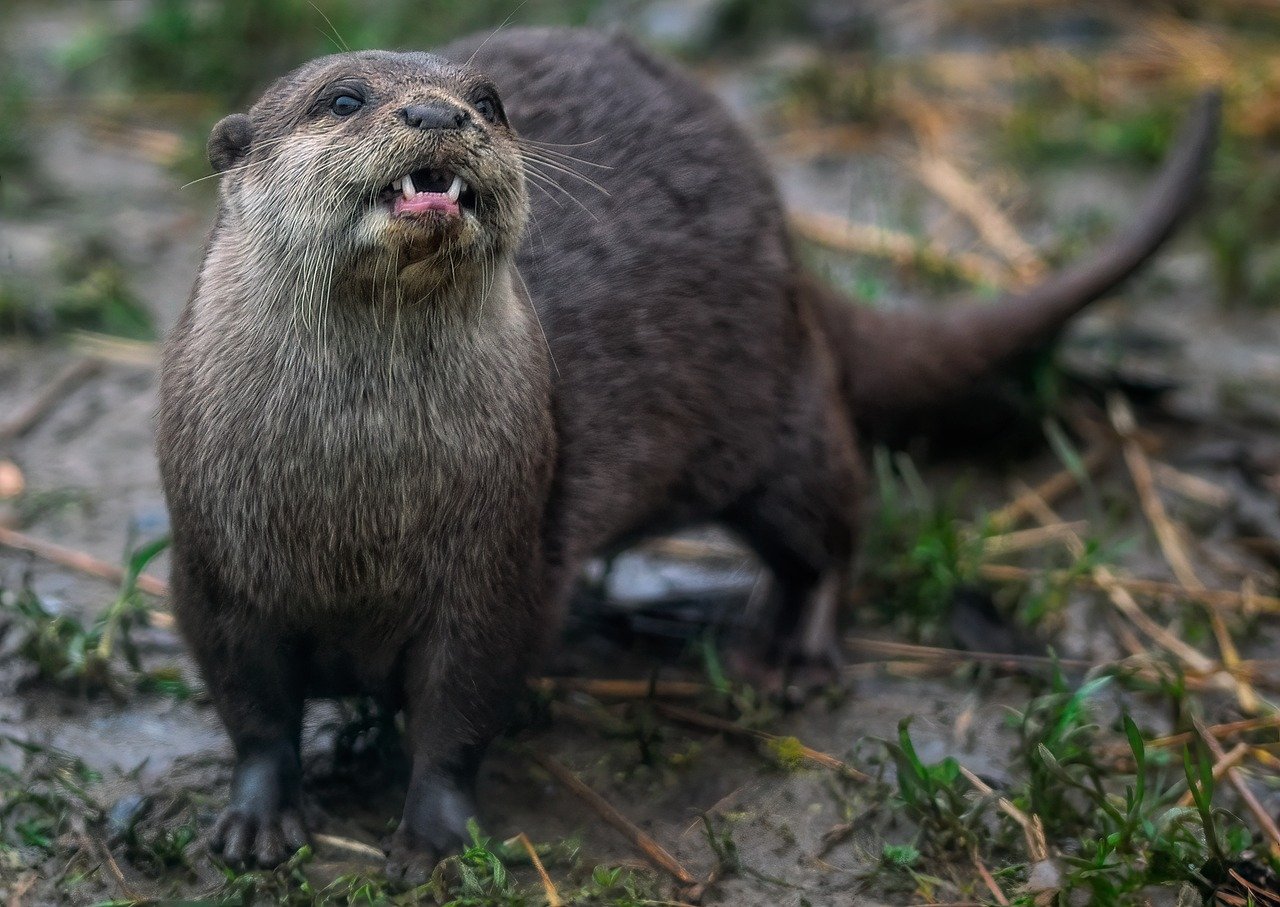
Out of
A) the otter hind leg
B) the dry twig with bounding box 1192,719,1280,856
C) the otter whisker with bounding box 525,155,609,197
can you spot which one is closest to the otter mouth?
the otter whisker with bounding box 525,155,609,197

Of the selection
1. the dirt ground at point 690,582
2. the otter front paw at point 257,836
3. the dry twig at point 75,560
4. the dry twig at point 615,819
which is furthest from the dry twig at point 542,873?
the dry twig at point 75,560

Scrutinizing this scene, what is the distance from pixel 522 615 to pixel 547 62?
94 centimetres

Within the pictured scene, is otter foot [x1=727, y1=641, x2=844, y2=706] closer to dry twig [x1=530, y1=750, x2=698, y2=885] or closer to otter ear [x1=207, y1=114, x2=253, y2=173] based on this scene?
dry twig [x1=530, y1=750, x2=698, y2=885]

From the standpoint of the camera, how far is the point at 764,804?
250 cm

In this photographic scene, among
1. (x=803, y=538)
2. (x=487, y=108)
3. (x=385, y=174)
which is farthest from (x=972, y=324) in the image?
(x=385, y=174)

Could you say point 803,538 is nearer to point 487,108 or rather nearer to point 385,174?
point 487,108

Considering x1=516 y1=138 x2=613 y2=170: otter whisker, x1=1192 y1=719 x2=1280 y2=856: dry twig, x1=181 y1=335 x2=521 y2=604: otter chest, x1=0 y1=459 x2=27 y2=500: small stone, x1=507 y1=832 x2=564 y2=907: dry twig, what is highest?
x1=516 y1=138 x2=613 y2=170: otter whisker

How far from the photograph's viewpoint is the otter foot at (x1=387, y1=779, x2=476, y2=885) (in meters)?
2.23

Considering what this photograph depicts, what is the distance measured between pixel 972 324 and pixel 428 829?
1.63 metres

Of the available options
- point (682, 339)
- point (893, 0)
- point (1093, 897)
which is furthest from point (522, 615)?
point (893, 0)

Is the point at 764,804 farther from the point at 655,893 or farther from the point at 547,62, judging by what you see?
the point at 547,62

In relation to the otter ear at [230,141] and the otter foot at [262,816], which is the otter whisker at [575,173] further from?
the otter foot at [262,816]

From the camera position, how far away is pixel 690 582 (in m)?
3.21

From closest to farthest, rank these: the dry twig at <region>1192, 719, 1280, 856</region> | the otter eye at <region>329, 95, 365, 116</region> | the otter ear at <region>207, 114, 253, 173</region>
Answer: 1. the otter eye at <region>329, 95, 365, 116</region>
2. the otter ear at <region>207, 114, 253, 173</region>
3. the dry twig at <region>1192, 719, 1280, 856</region>
